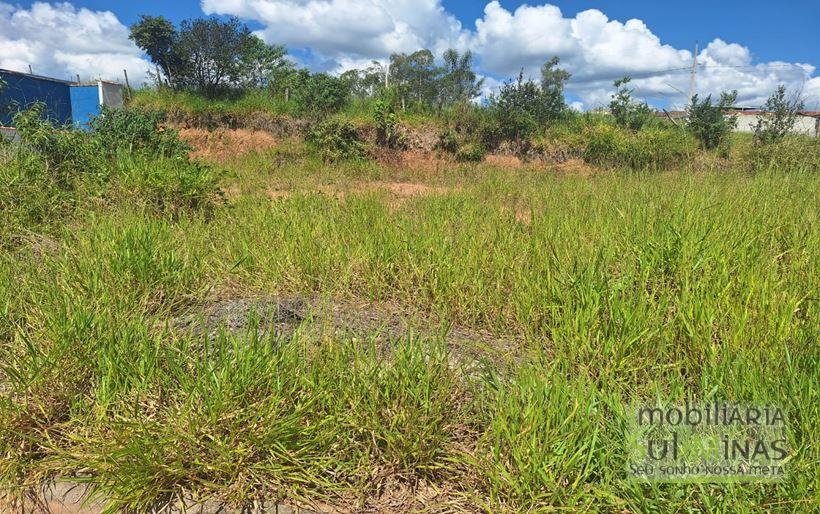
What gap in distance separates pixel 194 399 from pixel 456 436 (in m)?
1.15

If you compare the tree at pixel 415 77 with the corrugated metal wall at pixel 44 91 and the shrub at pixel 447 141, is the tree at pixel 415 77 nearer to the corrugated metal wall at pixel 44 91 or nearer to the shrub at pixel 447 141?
the shrub at pixel 447 141

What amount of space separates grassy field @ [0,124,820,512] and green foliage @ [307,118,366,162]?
10.0 meters

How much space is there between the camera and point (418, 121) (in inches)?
603

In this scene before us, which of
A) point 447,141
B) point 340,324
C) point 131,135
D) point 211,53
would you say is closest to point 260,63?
point 211,53

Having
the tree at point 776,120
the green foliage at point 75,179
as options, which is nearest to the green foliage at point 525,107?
the tree at point 776,120

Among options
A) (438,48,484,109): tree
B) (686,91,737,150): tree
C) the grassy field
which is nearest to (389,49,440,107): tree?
(438,48,484,109): tree

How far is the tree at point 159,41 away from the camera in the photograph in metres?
14.2

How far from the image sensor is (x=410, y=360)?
2.17m

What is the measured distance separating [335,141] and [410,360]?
40.7ft

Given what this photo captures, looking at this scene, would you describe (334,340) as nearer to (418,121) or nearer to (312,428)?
(312,428)

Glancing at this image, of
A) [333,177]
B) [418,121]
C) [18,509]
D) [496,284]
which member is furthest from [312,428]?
[418,121]
